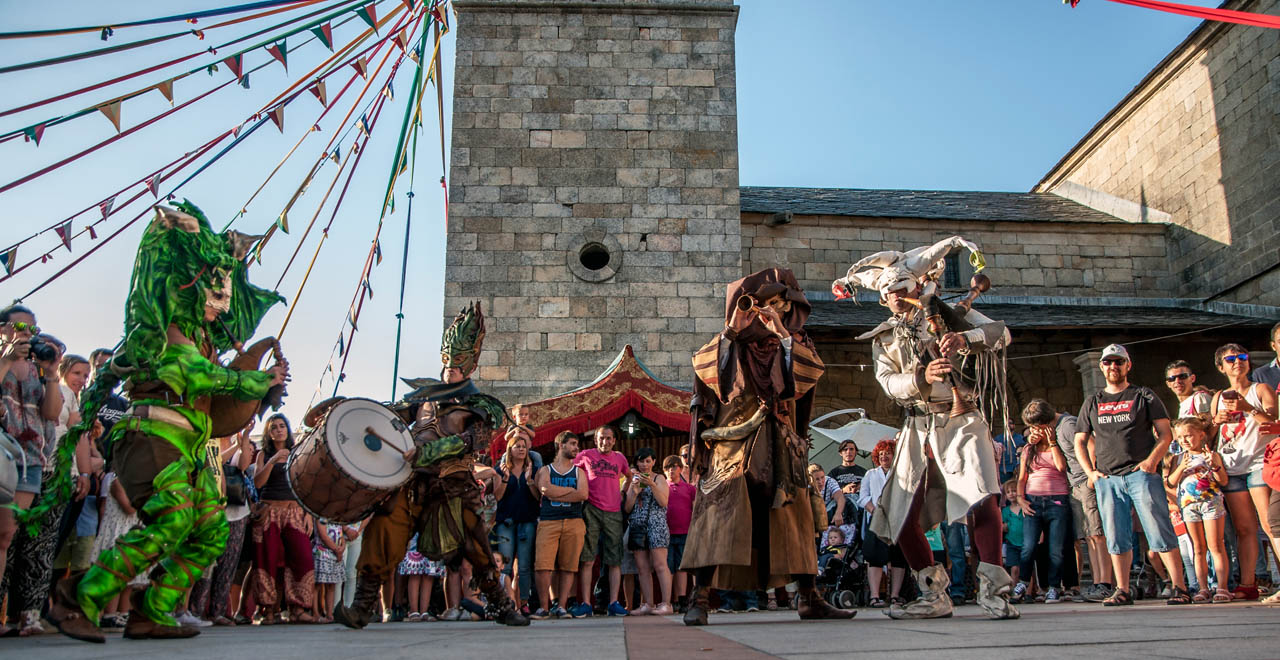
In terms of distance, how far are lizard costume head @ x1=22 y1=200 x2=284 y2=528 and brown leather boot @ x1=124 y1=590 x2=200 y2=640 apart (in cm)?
68

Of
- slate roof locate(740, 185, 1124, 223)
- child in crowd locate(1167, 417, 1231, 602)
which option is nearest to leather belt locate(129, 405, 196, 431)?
child in crowd locate(1167, 417, 1231, 602)

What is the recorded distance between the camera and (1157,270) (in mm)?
19812

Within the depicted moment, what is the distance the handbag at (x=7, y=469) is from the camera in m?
4.79

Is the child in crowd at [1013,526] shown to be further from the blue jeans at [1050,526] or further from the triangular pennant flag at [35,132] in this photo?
the triangular pennant flag at [35,132]

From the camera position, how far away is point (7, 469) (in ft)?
15.8

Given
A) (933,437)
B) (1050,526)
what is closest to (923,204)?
(1050,526)

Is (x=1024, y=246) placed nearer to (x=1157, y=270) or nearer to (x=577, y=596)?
(x=1157, y=270)

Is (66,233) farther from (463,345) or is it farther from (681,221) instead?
(681,221)

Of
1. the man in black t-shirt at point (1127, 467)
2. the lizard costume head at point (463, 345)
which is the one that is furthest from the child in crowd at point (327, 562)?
the man in black t-shirt at point (1127, 467)

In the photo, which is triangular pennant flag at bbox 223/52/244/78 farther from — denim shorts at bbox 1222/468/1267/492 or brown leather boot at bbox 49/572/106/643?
denim shorts at bbox 1222/468/1267/492

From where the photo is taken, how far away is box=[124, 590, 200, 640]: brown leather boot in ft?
13.5

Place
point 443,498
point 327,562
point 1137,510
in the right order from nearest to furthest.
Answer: point 443,498 → point 1137,510 → point 327,562

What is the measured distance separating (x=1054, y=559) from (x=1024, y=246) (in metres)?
12.3

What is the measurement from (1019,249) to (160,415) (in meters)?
18.1
